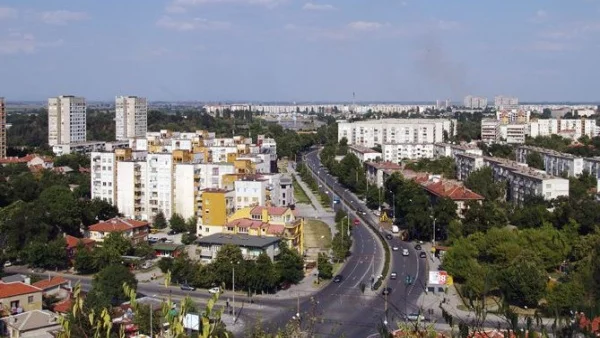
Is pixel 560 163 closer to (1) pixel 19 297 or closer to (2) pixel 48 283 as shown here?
(2) pixel 48 283

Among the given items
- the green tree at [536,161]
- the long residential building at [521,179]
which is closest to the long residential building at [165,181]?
the long residential building at [521,179]

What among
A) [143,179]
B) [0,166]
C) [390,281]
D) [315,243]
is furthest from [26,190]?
[390,281]

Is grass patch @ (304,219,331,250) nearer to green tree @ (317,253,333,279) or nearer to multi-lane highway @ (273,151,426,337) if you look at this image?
multi-lane highway @ (273,151,426,337)

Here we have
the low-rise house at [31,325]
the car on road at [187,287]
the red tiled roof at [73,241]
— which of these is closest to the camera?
the low-rise house at [31,325]

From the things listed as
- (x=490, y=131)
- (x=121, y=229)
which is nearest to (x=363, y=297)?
(x=121, y=229)

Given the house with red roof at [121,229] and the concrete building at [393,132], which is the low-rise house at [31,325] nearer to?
the house with red roof at [121,229]
